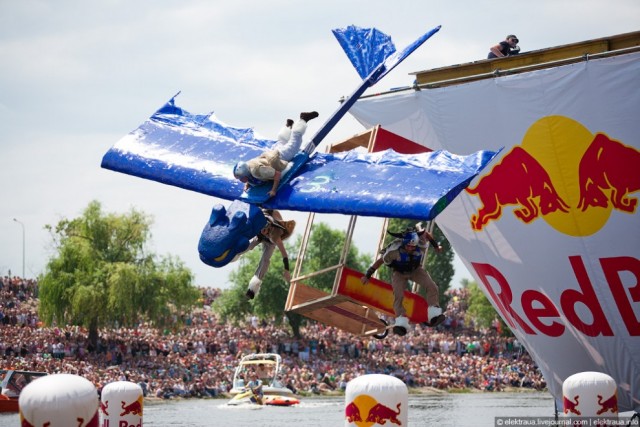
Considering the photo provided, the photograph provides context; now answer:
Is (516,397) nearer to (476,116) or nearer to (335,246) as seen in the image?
(476,116)

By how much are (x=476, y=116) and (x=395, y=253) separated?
4412 mm

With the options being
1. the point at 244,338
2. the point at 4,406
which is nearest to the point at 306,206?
the point at 4,406

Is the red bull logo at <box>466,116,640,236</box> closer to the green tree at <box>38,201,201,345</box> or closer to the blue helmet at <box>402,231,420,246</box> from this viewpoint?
the blue helmet at <box>402,231,420,246</box>

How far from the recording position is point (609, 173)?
766 inches

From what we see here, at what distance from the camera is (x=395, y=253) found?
57.5ft

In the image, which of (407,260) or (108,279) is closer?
(407,260)

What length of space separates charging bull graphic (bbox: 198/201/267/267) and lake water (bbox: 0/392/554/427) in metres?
14.4

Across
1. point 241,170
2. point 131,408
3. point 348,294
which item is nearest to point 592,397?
point 348,294

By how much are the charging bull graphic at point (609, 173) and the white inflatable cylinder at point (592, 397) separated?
4.46 metres

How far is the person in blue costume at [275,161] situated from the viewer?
54.1ft

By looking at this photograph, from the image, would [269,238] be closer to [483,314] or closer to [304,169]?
[304,169]

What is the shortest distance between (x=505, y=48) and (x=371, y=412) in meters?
11.1

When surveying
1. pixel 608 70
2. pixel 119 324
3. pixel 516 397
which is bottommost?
pixel 516 397

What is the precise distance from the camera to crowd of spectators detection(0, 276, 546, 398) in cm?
4641
